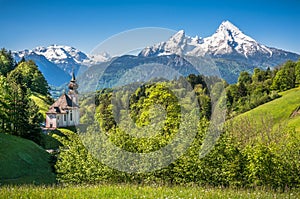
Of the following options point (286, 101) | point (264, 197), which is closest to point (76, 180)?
point (264, 197)

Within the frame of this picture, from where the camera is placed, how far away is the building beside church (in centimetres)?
9106

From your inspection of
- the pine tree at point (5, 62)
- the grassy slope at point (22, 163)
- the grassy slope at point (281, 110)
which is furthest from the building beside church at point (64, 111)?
the grassy slope at point (281, 110)

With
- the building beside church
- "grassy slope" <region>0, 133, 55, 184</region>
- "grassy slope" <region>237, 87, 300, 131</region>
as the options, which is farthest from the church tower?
"grassy slope" <region>0, 133, 55, 184</region>

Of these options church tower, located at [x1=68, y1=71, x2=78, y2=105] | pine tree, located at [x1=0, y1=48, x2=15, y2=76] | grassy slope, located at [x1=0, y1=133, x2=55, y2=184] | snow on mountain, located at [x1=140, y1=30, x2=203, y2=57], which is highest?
pine tree, located at [x1=0, y1=48, x2=15, y2=76]

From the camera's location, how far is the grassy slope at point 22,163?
130 ft

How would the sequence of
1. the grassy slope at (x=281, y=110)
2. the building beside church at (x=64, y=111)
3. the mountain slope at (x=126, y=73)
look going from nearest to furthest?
the mountain slope at (x=126, y=73) → the grassy slope at (x=281, y=110) → the building beside church at (x=64, y=111)

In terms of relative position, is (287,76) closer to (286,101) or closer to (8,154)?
(286,101)

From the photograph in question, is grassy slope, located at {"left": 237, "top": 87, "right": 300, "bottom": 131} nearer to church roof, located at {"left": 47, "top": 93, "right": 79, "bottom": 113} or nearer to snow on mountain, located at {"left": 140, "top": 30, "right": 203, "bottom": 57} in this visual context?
snow on mountain, located at {"left": 140, "top": 30, "right": 203, "bottom": 57}

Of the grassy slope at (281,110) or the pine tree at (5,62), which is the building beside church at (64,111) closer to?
the pine tree at (5,62)

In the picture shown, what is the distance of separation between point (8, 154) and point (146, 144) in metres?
24.2

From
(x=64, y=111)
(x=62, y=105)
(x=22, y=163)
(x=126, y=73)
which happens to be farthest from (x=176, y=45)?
(x=22, y=163)

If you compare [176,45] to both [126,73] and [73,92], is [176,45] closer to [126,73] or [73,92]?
[126,73]

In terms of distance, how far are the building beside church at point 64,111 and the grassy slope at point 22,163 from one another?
121ft

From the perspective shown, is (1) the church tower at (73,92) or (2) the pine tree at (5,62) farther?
(2) the pine tree at (5,62)
